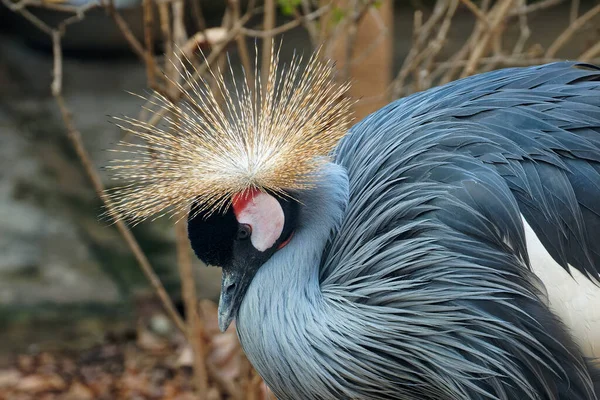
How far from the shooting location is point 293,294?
4.53ft

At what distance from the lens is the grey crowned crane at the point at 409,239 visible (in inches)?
52.2

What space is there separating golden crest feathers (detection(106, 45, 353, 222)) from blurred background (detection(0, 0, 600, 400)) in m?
0.35

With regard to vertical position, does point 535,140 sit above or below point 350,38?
below

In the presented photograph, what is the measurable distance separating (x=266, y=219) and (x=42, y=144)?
269 cm

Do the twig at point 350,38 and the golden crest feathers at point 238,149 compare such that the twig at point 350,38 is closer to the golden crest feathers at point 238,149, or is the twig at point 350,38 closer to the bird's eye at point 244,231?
the golden crest feathers at point 238,149

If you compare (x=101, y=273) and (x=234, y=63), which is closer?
(x=101, y=273)

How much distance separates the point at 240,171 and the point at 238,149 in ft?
0.20

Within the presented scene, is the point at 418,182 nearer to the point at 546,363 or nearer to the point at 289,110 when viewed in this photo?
the point at 289,110

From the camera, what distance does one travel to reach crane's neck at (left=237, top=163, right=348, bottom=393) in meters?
1.37

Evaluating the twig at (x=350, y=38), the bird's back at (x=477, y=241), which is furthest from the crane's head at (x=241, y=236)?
the twig at (x=350, y=38)

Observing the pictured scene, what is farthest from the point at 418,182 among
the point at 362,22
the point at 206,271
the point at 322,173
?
the point at 206,271

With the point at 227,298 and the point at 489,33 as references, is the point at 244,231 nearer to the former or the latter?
the point at 227,298

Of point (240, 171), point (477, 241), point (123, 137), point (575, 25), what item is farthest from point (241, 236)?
point (575, 25)

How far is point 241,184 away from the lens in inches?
54.2
